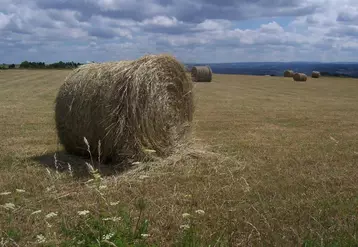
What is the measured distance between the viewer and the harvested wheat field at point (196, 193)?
12.5 feet

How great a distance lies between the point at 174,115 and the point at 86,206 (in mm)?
3519

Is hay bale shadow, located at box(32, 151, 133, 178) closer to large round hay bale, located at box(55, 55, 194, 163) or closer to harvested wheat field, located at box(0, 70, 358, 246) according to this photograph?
harvested wheat field, located at box(0, 70, 358, 246)

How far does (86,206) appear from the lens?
4578mm

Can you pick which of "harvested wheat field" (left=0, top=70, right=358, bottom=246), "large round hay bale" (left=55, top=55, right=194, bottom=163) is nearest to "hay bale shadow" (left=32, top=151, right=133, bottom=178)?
"harvested wheat field" (left=0, top=70, right=358, bottom=246)

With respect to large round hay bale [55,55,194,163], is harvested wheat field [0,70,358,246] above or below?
below

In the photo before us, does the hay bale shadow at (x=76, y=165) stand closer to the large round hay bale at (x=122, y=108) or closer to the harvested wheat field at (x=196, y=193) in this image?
the harvested wheat field at (x=196, y=193)

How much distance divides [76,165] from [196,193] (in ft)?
8.08

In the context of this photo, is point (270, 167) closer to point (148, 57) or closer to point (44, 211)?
point (148, 57)

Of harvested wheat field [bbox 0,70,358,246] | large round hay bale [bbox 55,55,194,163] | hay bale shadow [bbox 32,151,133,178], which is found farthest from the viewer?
large round hay bale [bbox 55,55,194,163]

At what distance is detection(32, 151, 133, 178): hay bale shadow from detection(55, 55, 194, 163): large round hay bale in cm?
13

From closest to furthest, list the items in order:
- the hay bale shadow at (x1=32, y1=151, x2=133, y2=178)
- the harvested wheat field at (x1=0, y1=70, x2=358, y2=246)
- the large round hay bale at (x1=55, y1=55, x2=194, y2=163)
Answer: the harvested wheat field at (x1=0, y1=70, x2=358, y2=246) < the hay bale shadow at (x1=32, y1=151, x2=133, y2=178) < the large round hay bale at (x1=55, y1=55, x2=194, y2=163)

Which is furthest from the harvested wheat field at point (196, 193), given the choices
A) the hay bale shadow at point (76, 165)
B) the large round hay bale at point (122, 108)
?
the large round hay bale at point (122, 108)

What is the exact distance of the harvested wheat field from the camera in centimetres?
381

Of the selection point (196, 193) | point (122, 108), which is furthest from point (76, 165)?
point (196, 193)
